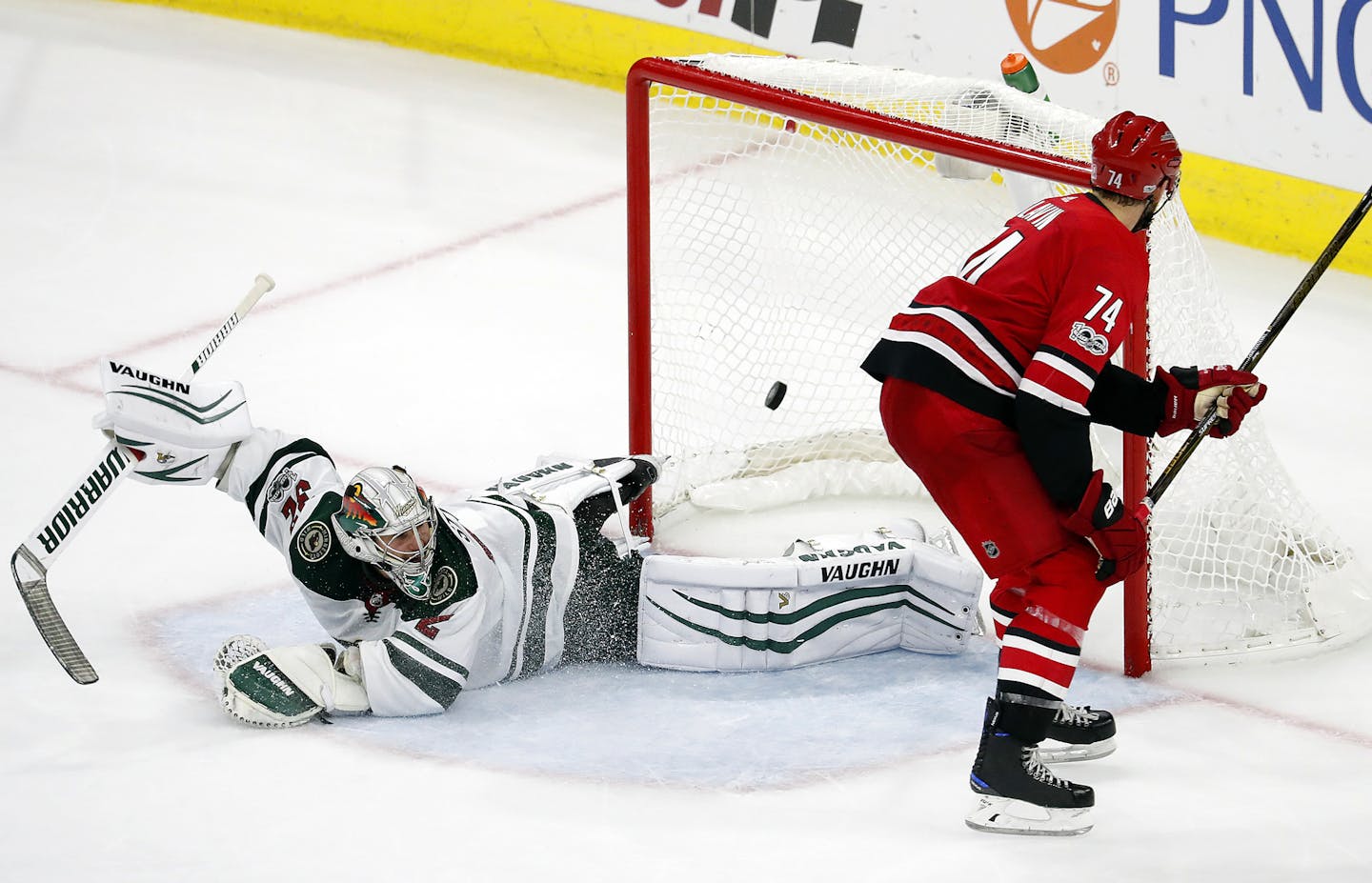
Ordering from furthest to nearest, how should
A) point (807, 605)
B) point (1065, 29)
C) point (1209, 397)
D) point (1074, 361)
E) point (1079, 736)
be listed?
point (1065, 29) < point (807, 605) < point (1079, 736) < point (1209, 397) < point (1074, 361)

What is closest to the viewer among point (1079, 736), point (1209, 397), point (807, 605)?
point (1209, 397)

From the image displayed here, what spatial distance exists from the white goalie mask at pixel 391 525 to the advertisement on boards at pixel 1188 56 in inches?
112

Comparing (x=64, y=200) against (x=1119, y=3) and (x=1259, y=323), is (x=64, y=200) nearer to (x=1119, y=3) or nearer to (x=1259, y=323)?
(x=1119, y=3)

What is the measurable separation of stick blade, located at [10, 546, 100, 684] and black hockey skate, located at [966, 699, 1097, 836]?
148 centimetres

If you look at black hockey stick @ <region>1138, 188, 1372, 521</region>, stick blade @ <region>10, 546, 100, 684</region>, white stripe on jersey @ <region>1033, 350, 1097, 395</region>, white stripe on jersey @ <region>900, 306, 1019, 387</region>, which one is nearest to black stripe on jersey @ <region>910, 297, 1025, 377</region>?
white stripe on jersey @ <region>900, 306, 1019, 387</region>

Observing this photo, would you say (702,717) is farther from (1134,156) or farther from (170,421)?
(1134,156)

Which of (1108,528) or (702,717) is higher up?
(1108,528)

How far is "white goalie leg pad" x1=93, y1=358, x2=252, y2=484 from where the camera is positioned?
2992 millimetres

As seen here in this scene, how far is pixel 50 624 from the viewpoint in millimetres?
3129

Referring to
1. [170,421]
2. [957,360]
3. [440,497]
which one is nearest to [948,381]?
[957,360]

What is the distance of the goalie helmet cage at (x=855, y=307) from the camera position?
341 centimetres

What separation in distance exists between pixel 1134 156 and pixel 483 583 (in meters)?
1.21

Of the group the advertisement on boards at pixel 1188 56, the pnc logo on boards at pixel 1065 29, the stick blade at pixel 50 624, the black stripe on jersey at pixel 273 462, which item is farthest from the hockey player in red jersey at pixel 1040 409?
the pnc logo on boards at pixel 1065 29

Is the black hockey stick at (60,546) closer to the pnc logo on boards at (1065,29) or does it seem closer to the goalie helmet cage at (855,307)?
the goalie helmet cage at (855,307)
